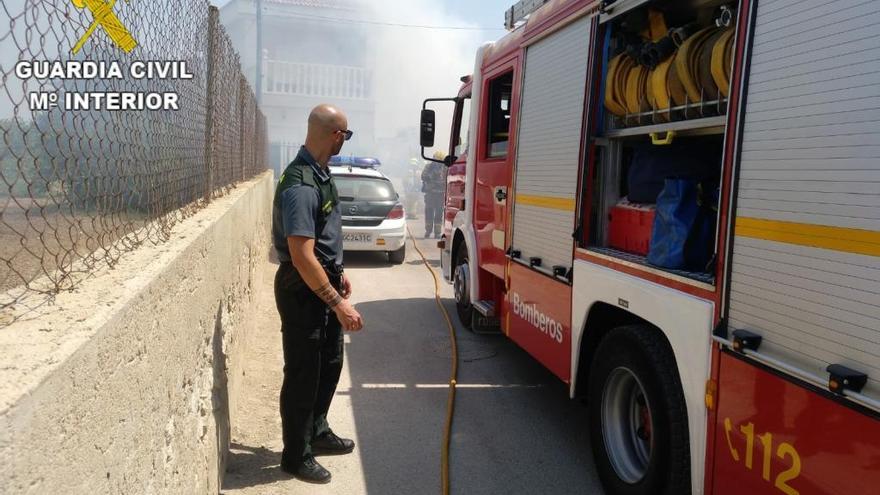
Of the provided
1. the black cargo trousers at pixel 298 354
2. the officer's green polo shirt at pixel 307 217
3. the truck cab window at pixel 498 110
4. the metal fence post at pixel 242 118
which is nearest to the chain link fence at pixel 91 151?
the officer's green polo shirt at pixel 307 217

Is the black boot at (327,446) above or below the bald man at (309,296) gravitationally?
below

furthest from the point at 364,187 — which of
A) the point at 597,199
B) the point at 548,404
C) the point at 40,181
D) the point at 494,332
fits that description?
the point at 40,181

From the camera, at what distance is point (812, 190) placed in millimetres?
2025

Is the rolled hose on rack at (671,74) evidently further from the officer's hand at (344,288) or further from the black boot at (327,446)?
the black boot at (327,446)

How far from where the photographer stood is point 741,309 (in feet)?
7.66

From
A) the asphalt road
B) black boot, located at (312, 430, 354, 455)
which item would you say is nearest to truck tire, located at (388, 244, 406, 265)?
the asphalt road

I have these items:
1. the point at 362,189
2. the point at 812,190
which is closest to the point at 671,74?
the point at 812,190

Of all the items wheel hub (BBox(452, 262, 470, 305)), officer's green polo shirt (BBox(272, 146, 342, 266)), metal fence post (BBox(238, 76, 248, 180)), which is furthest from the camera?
Answer: metal fence post (BBox(238, 76, 248, 180))

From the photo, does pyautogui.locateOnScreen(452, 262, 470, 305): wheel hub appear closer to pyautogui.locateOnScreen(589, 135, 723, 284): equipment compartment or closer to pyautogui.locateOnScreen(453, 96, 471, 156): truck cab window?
pyautogui.locateOnScreen(453, 96, 471, 156): truck cab window

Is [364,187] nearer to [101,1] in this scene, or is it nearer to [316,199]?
[316,199]

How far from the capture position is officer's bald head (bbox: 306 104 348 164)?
3.44 meters

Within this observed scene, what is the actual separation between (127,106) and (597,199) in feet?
7.95

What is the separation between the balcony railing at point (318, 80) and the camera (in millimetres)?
40031

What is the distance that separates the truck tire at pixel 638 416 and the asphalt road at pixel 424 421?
1.08ft
